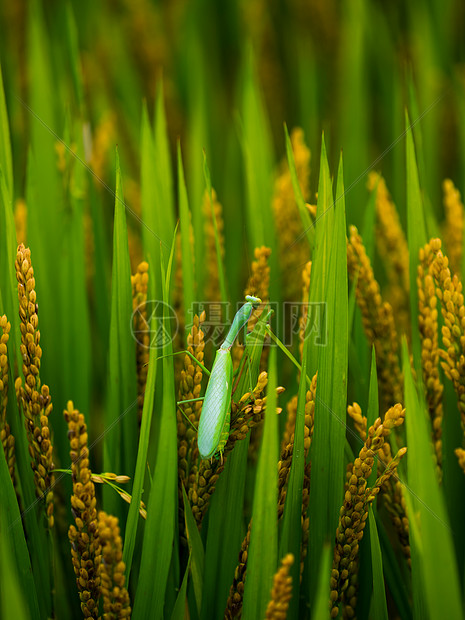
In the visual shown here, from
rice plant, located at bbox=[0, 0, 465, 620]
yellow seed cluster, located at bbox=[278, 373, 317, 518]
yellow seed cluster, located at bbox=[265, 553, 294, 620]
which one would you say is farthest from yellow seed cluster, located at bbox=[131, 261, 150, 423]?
yellow seed cluster, located at bbox=[265, 553, 294, 620]

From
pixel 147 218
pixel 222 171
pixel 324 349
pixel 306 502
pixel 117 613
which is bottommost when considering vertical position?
pixel 117 613

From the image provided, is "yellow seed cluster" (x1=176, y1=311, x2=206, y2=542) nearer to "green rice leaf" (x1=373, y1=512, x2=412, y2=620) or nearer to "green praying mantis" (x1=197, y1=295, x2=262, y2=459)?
"green praying mantis" (x1=197, y1=295, x2=262, y2=459)

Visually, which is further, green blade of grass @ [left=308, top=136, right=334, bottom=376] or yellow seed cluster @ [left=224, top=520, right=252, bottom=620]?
green blade of grass @ [left=308, top=136, right=334, bottom=376]

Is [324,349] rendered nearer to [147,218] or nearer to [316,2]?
[147,218]

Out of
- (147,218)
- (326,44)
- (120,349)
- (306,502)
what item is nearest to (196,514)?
(306,502)

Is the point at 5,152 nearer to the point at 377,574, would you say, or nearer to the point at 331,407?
the point at 331,407

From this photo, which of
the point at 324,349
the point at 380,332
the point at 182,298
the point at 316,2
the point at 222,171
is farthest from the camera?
the point at 316,2

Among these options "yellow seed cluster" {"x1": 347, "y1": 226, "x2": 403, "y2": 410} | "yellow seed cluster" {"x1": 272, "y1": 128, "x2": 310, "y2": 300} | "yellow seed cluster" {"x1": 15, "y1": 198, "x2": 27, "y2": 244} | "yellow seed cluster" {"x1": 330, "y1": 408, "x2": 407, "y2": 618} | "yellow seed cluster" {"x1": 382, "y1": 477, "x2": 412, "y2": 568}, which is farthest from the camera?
"yellow seed cluster" {"x1": 272, "y1": 128, "x2": 310, "y2": 300}
